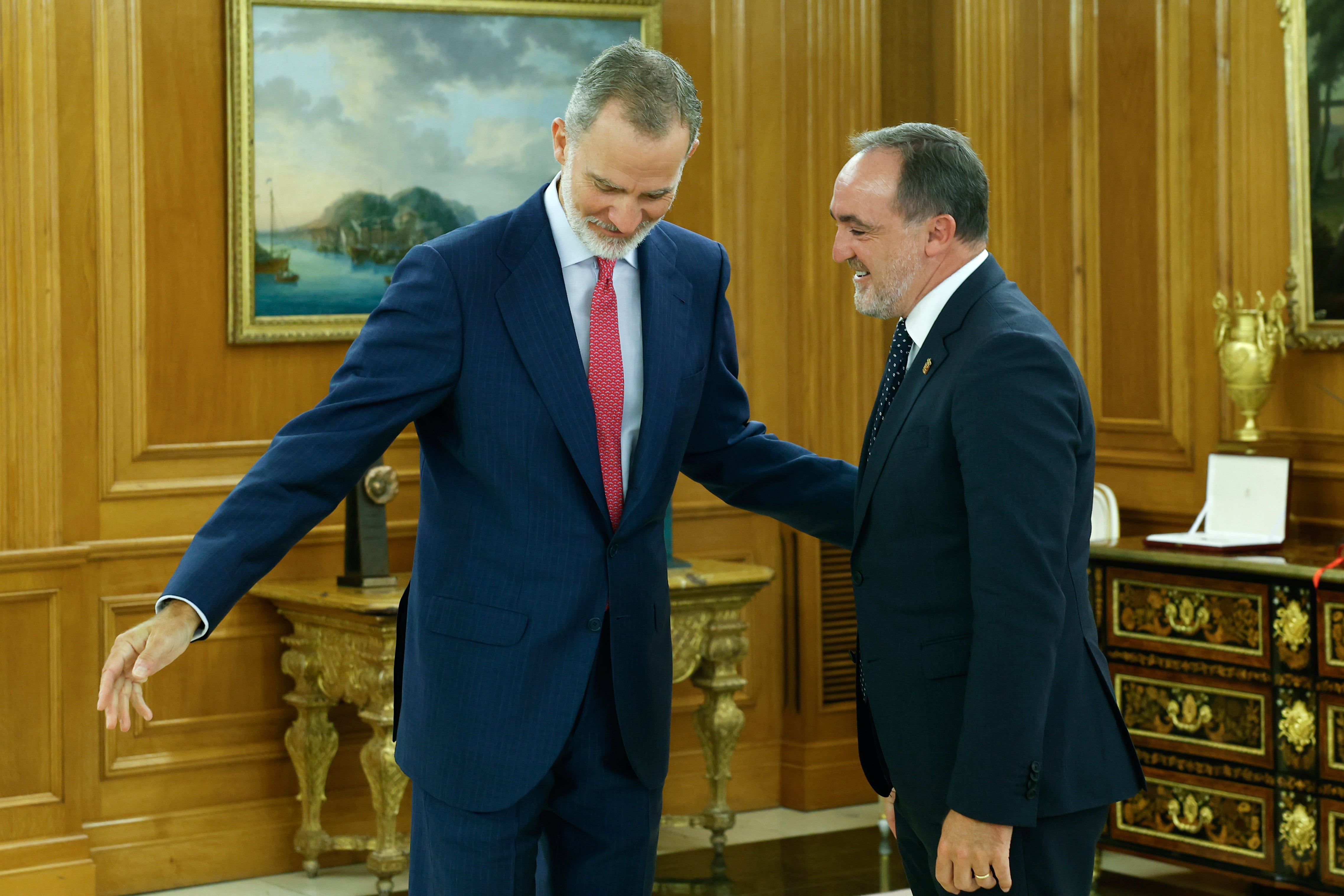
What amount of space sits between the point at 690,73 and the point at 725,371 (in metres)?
2.95

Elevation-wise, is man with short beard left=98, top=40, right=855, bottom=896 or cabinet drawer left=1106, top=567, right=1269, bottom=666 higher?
man with short beard left=98, top=40, right=855, bottom=896

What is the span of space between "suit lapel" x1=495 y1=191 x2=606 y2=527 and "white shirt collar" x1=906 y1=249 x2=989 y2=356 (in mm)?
496

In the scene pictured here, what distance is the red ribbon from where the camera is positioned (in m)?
3.77

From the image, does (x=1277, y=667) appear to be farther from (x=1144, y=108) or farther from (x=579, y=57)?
(x=579, y=57)

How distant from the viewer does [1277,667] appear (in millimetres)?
3908

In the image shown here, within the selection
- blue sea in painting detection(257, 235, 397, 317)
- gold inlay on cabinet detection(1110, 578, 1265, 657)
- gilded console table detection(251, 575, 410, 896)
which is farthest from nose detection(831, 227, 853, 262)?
blue sea in painting detection(257, 235, 397, 317)

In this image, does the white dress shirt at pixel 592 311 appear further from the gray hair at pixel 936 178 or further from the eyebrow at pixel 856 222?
the gray hair at pixel 936 178

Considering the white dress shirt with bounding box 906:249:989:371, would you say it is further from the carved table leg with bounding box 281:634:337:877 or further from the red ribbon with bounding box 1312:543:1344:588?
the carved table leg with bounding box 281:634:337:877

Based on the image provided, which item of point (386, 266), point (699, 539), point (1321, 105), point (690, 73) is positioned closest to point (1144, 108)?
point (1321, 105)

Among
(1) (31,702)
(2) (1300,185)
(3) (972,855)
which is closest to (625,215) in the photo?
(3) (972,855)

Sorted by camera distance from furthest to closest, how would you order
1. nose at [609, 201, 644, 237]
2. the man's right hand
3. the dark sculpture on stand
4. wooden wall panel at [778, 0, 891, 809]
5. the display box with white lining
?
1. wooden wall panel at [778, 0, 891, 809]
2. the dark sculpture on stand
3. the display box with white lining
4. nose at [609, 201, 644, 237]
5. the man's right hand

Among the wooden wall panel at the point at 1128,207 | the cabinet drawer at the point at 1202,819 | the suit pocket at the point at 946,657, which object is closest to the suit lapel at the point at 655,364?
the suit pocket at the point at 946,657

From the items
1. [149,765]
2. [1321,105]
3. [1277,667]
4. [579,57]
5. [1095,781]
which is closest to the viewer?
[1095,781]

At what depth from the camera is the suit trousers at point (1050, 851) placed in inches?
82.7
